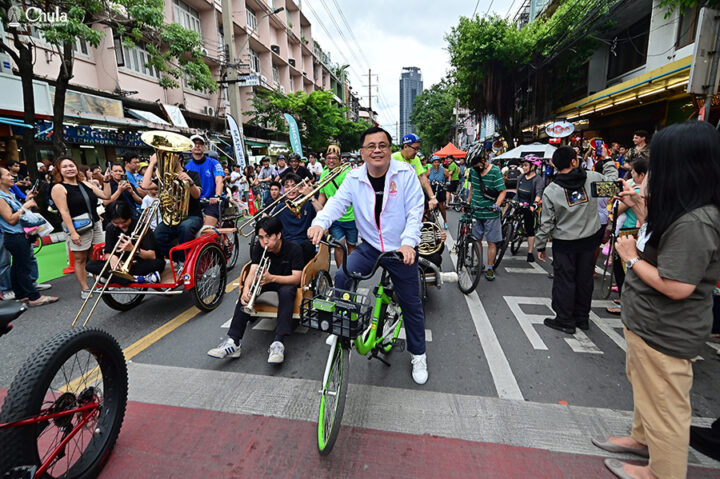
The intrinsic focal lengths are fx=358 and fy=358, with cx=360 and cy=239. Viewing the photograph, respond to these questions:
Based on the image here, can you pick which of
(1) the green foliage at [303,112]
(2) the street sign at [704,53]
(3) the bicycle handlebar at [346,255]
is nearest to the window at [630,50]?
(2) the street sign at [704,53]

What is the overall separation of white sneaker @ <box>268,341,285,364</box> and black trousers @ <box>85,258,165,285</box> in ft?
6.86

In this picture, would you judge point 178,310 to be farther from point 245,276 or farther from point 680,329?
point 680,329

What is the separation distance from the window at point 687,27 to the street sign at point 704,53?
9.09 metres

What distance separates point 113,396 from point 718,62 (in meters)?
6.50

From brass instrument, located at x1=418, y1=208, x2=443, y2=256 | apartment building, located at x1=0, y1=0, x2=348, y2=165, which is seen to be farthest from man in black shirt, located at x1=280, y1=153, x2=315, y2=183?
apartment building, located at x1=0, y1=0, x2=348, y2=165

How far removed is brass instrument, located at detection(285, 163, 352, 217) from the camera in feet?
14.1

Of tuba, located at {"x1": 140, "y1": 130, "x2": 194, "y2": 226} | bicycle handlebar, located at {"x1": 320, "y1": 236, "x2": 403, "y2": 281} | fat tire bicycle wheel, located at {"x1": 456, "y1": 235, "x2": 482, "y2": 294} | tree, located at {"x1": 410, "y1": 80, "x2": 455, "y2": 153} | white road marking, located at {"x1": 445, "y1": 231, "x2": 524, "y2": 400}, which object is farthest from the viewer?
tree, located at {"x1": 410, "y1": 80, "x2": 455, "y2": 153}

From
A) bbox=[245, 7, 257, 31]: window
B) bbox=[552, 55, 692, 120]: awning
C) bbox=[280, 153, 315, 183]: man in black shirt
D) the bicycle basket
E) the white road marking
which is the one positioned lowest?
the white road marking

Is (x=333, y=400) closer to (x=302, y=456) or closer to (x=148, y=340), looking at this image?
(x=302, y=456)

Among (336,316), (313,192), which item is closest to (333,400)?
(336,316)

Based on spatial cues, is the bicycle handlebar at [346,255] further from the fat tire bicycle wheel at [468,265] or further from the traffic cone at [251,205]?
the traffic cone at [251,205]

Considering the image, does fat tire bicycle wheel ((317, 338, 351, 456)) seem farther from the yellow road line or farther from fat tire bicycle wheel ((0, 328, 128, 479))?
the yellow road line

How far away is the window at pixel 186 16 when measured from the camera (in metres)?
18.7

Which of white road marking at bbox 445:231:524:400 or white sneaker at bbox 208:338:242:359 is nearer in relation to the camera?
white road marking at bbox 445:231:524:400
